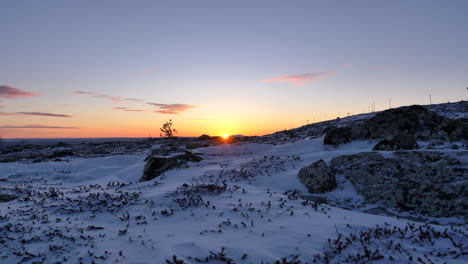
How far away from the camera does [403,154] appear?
959 centimetres

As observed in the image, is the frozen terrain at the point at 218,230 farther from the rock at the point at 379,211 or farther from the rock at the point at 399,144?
the rock at the point at 399,144

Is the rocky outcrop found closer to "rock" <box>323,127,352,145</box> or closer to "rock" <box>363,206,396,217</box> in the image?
"rock" <box>323,127,352,145</box>

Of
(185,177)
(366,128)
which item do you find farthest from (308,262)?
(366,128)

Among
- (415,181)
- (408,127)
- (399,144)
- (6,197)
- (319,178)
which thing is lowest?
(6,197)

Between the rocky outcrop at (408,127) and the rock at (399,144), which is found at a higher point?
the rocky outcrop at (408,127)

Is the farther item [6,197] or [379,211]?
[6,197]

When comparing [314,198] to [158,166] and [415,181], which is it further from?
[158,166]

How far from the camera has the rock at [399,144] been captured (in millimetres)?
12688

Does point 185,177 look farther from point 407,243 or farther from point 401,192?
point 407,243

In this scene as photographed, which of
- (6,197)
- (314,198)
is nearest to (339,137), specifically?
(314,198)

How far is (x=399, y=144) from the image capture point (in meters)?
12.7

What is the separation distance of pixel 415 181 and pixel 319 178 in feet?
10.1

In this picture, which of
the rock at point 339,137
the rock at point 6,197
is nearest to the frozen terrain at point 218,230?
the rock at point 6,197

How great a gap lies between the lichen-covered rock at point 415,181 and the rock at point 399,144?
10.7 feet
